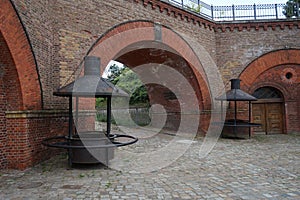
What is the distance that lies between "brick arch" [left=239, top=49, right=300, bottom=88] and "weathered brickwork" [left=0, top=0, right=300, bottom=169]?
48mm

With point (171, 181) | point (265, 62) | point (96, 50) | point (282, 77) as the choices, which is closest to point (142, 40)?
point (96, 50)

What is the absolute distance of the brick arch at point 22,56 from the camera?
519cm

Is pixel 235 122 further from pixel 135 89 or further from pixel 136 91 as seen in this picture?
pixel 135 89

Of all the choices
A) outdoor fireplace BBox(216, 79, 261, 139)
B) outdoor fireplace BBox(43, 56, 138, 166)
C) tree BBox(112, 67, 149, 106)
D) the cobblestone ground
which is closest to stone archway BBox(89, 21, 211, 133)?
outdoor fireplace BBox(216, 79, 261, 139)

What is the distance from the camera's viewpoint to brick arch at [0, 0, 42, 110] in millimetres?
5186

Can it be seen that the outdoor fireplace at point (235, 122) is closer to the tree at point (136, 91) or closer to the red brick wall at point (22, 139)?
the red brick wall at point (22, 139)

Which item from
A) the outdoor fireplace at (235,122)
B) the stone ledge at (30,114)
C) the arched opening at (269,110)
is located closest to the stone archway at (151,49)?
the outdoor fireplace at (235,122)

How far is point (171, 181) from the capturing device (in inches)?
185

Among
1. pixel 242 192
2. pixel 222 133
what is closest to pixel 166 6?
pixel 222 133

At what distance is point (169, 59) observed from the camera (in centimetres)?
1152

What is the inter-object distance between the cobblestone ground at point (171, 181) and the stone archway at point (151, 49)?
13.0ft

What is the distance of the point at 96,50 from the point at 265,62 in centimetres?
863

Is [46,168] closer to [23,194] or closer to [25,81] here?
[23,194]

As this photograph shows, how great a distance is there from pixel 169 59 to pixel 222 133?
14.5ft
